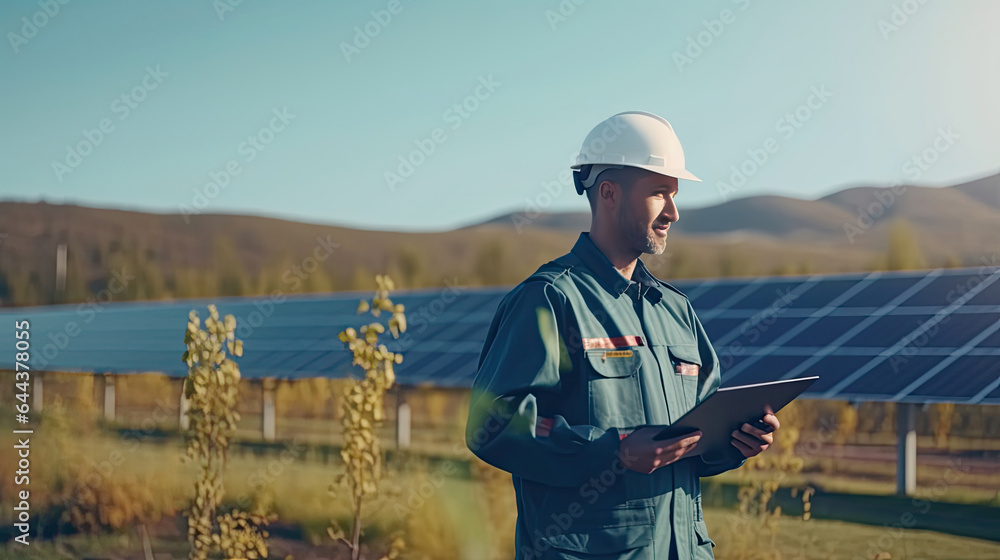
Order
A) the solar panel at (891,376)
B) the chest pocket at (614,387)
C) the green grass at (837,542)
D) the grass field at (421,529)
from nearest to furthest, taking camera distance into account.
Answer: the chest pocket at (614,387)
the green grass at (837,542)
the grass field at (421,529)
the solar panel at (891,376)

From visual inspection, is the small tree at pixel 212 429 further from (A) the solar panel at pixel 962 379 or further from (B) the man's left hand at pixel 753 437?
(A) the solar panel at pixel 962 379

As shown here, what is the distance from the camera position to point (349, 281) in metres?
73.1

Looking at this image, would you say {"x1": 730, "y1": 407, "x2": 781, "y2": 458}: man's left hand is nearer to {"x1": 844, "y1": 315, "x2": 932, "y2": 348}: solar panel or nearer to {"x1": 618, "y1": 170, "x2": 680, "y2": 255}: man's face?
{"x1": 618, "y1": 170, "x2": 680, "y2": 255}: man's face

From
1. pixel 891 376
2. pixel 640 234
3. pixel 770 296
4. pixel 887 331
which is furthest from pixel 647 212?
pixel 770 296

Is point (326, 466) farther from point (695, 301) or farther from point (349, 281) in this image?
point (349, 281)

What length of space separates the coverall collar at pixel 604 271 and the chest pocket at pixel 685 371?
0.25 meters

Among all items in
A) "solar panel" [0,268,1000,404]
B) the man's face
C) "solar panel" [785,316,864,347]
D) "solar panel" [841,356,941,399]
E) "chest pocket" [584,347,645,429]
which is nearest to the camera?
"chest pocket" [584,347,645,429]

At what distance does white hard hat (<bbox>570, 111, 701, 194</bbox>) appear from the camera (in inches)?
127

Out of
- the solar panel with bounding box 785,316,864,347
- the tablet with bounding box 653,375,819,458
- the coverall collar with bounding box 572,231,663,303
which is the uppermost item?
the coverall collar with bounding box 572,231,663,303

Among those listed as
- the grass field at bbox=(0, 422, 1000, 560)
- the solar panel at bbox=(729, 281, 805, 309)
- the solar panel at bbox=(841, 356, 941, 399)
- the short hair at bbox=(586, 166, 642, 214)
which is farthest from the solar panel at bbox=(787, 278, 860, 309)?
the short hair at bbox=(586, 166, 642, 214)

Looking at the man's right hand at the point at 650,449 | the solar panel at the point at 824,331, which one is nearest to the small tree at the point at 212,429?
the man's right hand at the point at 650,449

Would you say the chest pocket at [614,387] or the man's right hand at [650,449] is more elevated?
the chest pocket at [614,387]

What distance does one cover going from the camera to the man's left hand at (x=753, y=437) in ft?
10.1

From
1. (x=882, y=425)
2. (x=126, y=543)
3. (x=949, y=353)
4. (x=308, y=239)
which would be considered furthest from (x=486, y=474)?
(x=308, y=239)
